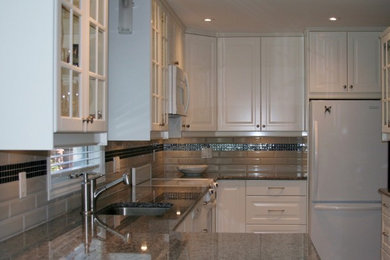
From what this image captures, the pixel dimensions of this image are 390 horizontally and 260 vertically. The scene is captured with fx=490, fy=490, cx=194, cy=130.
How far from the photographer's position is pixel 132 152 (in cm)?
406

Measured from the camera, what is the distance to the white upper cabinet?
480cm

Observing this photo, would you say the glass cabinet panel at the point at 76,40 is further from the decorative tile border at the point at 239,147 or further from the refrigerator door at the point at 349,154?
the decorative tile border at the point at 239,147

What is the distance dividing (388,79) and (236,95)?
61.4 inches

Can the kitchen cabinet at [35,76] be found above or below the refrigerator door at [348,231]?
above

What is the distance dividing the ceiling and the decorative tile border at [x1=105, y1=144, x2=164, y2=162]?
3.96 ft

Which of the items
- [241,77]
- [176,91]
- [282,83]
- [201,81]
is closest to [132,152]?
[176,91]

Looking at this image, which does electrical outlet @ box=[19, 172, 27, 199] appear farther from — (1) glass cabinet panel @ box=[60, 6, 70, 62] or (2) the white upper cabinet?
(2) the white upper cabinet

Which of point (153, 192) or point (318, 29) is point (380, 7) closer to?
point (318, 29)

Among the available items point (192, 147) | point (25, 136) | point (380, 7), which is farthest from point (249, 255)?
point (192, 147)

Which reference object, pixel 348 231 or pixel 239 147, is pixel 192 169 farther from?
pixel 348 231

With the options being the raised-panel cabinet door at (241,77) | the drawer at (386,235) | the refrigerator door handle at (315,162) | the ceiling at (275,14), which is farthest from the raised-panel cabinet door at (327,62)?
the drawer at (386,235)

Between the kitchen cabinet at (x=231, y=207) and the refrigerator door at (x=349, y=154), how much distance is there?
0.69m

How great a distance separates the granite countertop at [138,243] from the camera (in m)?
1.78

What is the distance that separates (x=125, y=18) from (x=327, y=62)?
7.85ft
